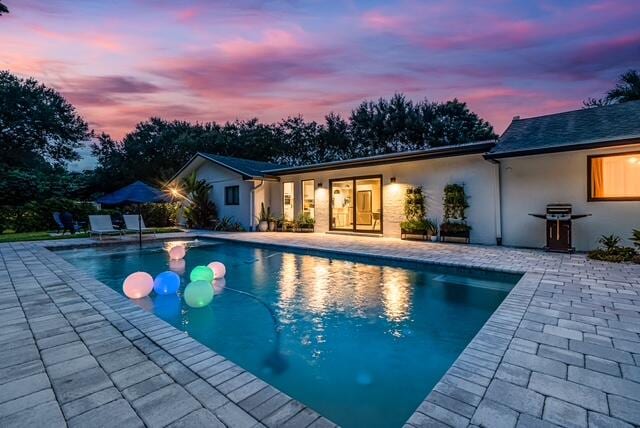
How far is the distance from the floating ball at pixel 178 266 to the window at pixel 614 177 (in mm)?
9979

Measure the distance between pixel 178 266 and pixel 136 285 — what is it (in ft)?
9.66

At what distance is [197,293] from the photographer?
4.89 m

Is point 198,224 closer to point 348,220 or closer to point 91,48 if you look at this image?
point 348,220

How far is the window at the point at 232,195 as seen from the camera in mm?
15734

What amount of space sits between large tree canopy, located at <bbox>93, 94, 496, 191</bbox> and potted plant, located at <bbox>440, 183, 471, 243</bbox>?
16.1 meters

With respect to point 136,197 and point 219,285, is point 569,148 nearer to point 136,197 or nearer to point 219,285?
point 219,285

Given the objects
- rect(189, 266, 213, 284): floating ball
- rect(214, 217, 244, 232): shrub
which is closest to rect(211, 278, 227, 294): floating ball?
rect(189, 266, 213, 284): floating ball

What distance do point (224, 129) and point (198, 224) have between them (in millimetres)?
16514

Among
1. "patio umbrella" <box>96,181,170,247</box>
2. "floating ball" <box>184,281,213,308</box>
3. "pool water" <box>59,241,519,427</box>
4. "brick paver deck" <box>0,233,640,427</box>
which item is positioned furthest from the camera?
"patio umbrella" <box>96,181,170,247</box>

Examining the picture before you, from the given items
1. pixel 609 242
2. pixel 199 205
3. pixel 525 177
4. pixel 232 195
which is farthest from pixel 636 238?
pixel 199 205

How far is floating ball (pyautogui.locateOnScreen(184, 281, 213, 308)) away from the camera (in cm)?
488

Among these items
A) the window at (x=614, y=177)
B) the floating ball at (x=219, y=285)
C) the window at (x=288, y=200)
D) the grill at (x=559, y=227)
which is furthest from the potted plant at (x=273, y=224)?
the window at (x=614, y=177)

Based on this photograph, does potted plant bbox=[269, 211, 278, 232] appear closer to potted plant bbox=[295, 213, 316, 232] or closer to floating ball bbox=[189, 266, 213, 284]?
potted plant bbox=[295, 213, 316, 232]

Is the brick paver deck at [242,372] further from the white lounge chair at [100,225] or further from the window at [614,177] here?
the white lounge chair at [100,225]
